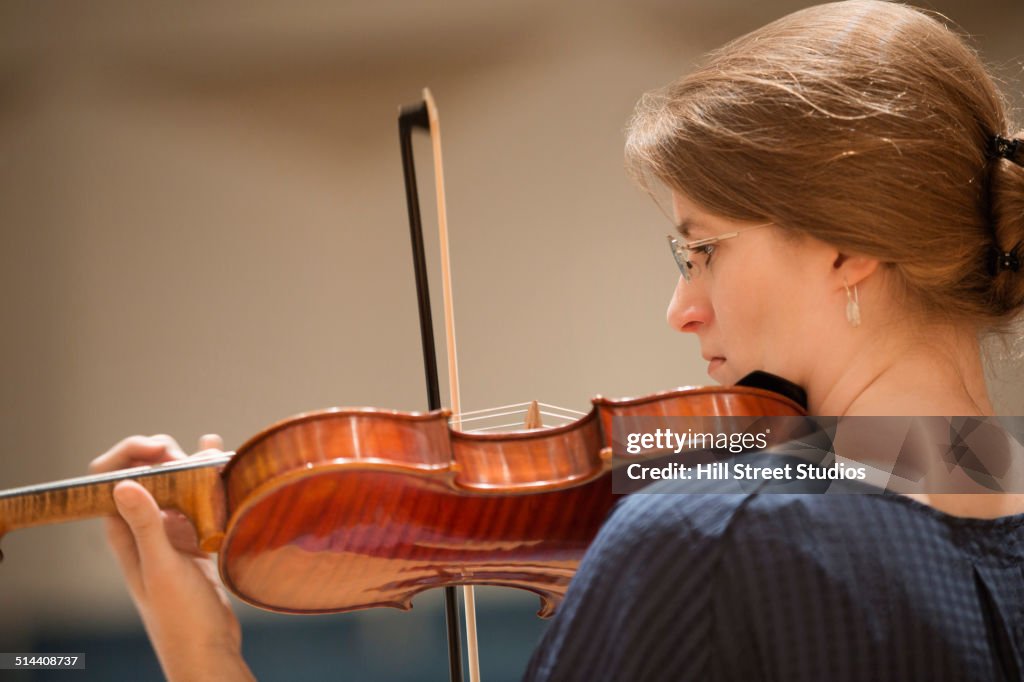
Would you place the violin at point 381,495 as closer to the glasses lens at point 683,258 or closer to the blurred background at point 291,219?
the glasses lens at point 683,258

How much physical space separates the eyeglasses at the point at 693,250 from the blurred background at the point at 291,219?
6.43 ft

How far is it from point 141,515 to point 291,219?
7.46 ft

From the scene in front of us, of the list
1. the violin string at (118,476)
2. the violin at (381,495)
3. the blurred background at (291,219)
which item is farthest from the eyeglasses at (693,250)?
the blurred background at (291,219)

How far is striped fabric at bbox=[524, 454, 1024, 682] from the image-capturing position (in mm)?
674

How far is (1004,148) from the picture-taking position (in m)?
0.93

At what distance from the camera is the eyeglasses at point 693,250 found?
38.3 inches

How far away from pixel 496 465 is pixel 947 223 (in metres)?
0.47

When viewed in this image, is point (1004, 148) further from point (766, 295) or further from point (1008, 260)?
point (766, 295)

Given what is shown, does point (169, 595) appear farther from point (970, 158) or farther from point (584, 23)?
point (584, 23)

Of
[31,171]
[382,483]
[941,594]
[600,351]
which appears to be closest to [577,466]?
[382,483]

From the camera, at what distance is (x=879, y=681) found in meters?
0.69

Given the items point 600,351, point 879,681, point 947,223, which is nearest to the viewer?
point 879,681

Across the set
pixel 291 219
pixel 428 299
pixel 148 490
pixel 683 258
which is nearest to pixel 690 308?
pixel 683 258

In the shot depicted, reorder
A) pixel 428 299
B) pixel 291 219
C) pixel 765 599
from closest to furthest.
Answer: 1. pixel 765 599
2. pixel 428 299
3. pixel 291 219
